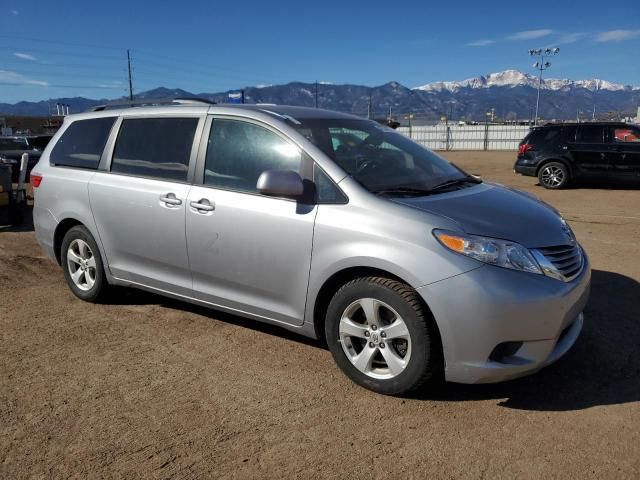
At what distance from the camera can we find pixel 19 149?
53.4ft

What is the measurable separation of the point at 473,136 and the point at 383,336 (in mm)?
40026

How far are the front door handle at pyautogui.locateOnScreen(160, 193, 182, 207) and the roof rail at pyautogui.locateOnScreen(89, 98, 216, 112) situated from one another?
81 cm

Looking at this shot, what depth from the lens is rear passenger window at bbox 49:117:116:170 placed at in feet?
15.5

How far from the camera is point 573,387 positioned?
329 centimetres

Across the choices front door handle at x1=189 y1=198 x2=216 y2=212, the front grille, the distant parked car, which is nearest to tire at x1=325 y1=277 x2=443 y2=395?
the front grille

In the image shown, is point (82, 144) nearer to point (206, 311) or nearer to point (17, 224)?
point (206, 311)

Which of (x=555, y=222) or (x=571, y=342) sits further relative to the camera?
(x=555, y=222)

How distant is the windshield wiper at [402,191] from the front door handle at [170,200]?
1507mm

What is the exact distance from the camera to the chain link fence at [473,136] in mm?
39312

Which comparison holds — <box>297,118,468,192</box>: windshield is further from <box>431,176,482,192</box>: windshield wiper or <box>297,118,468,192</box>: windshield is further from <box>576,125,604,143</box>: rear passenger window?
<box>576,125,604,143</box>: rear passenger window

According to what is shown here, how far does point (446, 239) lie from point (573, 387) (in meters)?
1.29

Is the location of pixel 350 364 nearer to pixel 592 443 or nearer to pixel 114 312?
pixel 592 443

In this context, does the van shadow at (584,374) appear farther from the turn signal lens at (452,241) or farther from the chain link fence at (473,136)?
the chain link fence at (473,136)

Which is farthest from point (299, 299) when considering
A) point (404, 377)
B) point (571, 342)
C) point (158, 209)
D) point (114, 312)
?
point (114, 312)
